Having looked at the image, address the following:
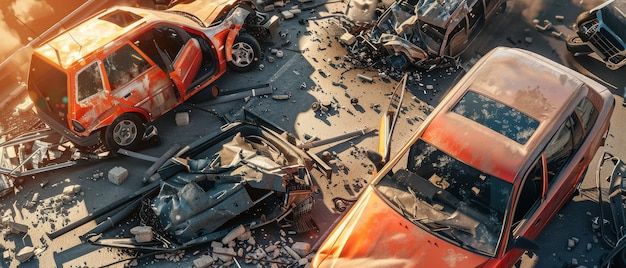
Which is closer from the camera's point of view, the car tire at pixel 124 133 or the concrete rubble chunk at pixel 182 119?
the car tire at pixel 124 133

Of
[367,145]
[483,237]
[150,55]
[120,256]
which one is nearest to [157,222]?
[120,256]

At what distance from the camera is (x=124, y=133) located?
7750mm

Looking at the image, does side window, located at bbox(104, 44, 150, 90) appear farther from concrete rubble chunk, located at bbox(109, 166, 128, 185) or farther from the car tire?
concrete rubble chunk, located at bbox(109, 166, 128, 185)

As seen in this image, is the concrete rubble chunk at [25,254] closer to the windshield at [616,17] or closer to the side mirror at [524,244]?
the side mirror at [524,244]

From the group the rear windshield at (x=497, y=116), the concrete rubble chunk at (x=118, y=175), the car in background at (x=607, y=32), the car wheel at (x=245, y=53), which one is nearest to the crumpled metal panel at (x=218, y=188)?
the concrete rubble chunk at (x=118, y=175)

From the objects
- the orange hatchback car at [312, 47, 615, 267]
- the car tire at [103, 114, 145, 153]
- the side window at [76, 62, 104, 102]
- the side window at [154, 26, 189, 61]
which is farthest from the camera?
the side window at [154, 26, 189, 61]

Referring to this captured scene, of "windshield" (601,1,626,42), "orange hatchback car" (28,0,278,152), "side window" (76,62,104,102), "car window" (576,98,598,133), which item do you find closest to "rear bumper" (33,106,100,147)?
"orange hatchback car" (28,0,278,152)

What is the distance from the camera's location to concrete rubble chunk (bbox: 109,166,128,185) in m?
7.40

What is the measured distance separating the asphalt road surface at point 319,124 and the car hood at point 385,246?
1.19 m

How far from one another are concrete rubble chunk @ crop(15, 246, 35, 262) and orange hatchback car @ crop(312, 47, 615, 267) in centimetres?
391

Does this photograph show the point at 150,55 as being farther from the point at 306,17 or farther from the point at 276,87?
the point at 306,17

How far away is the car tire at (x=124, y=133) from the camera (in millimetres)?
7527

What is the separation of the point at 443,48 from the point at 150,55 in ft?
16.8

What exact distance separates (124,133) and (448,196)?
16.2 ft
